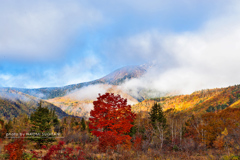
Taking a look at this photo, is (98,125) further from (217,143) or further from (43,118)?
(217,143)

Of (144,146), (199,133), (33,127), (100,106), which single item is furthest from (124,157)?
(199,133)

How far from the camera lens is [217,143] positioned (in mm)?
33781

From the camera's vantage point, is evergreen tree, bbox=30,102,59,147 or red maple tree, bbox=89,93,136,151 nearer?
red maple tree, bbox=89,93,136,151

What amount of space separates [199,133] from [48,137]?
38563 millimetres

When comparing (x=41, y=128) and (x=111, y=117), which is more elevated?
(x=111, y=117)

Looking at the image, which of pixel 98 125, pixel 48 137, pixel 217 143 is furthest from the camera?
pixel 217 143

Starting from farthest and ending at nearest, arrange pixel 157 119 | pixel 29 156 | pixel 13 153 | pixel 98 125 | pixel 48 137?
pixel 157 119 < pixel 48 137 < pixel 98 125 < pixel 29 156 < pixel 13 153

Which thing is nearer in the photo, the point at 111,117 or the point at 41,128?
the point at 111,117

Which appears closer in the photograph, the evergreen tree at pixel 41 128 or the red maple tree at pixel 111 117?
the red maple tree at pixel 111 117

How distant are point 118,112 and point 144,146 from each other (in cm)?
874

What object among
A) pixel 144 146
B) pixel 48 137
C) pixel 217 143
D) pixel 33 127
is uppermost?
pixel 33 127

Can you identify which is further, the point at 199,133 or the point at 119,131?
the point at 199,133

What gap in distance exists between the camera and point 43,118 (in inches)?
922

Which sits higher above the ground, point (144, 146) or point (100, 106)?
point (100, 106)
